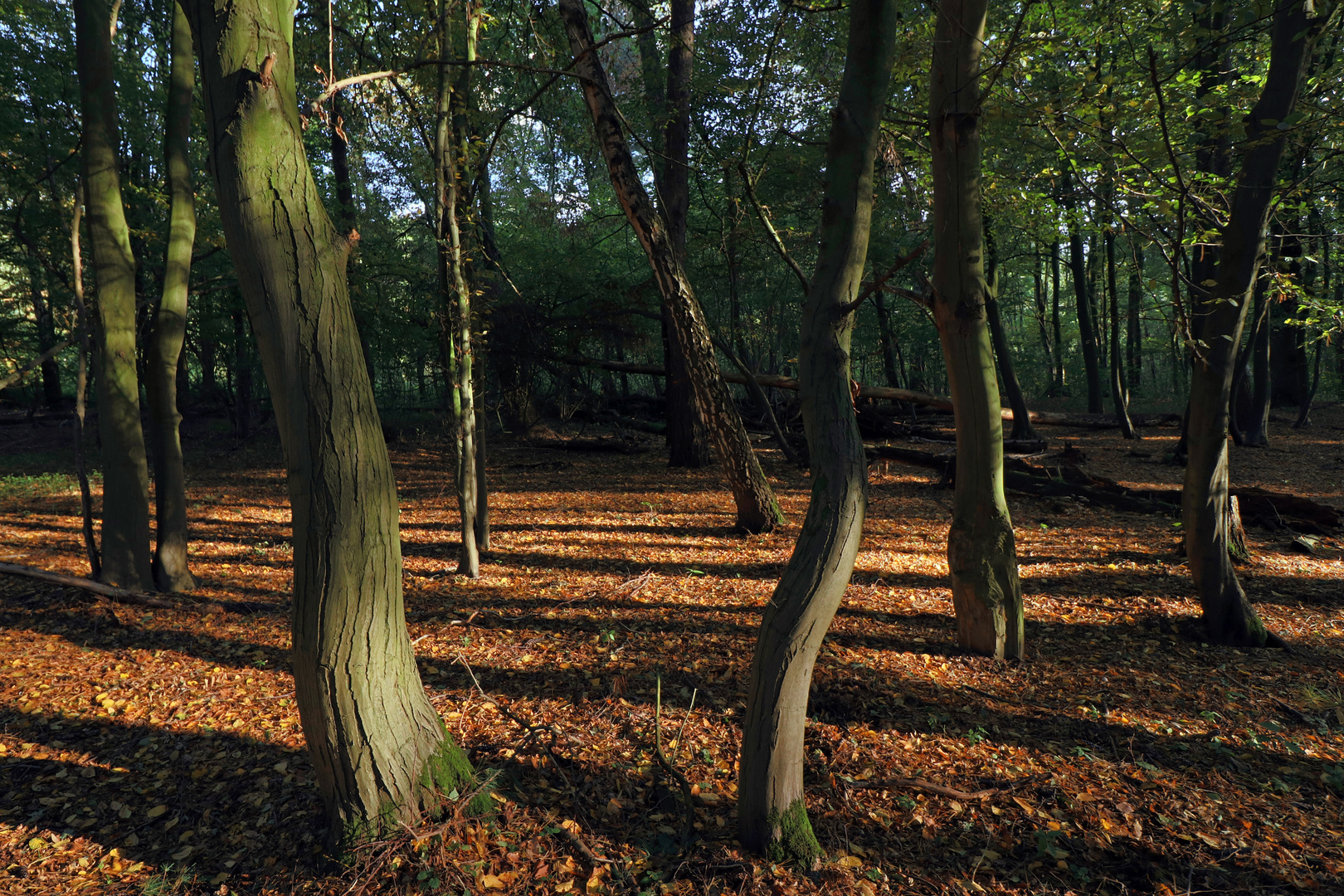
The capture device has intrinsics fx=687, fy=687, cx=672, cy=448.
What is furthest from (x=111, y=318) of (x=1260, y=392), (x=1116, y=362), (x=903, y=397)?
(x=1260, y=392)

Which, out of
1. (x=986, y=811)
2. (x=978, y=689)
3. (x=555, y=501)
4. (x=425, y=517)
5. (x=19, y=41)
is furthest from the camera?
(x=19, y=41)

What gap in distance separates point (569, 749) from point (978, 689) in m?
2.44

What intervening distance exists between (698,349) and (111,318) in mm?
5104

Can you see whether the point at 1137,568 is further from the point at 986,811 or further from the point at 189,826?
the point at 189,826

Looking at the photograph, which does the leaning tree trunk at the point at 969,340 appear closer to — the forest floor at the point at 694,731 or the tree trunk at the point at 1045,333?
the forest floor at the point at 694,731

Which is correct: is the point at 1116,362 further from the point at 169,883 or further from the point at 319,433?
the point at 169,883

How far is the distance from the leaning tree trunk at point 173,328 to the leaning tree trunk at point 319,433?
12.3ft

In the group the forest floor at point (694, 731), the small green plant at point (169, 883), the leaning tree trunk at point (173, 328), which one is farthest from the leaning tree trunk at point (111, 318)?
the small green plant at point (169, 883)

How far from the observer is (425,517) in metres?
8.48

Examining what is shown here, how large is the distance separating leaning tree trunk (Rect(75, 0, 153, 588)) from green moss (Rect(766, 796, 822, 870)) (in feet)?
17.7

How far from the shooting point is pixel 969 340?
163 inches

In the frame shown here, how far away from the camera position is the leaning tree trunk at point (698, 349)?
7137 mm

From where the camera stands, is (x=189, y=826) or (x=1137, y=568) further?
(x=1137, y=568)

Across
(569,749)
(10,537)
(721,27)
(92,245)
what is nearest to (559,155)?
(721,27)
